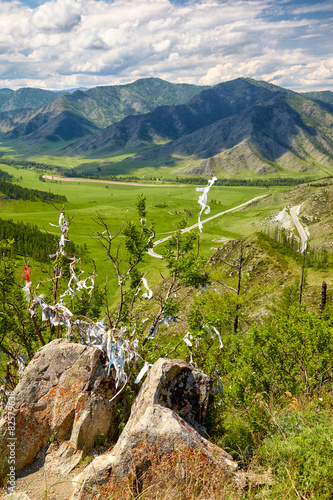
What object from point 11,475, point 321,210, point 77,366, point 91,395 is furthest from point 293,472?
point 321,210

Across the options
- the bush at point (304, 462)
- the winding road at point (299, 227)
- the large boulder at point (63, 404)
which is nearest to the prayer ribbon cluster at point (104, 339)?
the large boulder at point (63, 404)

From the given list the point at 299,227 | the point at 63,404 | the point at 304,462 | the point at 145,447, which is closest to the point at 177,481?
the point at 145,447

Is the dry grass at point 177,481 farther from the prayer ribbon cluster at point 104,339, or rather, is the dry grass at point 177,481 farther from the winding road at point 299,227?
the winding road at point 299,227

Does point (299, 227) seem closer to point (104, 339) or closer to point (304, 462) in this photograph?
point (104, 339)

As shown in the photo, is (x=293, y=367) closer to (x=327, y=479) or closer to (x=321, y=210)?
(x=327, y=479)

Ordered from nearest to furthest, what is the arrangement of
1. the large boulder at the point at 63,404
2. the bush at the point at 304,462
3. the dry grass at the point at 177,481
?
the bush at the point at 304,462 → the dry grass at the point at 177,481 → the large boulder at the point at 63,404

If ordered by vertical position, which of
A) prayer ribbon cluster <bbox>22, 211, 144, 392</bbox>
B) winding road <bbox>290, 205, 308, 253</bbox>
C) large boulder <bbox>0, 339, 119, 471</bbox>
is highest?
prayer ribbon cluster <bbox>22, 211, 144, 392</bbox>

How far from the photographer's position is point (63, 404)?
42.0 feet

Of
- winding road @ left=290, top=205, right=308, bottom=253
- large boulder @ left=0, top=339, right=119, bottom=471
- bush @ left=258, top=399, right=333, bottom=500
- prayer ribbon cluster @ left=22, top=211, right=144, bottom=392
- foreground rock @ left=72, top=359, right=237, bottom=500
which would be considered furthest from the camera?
winding road @ left=290, top=205, right=308, bottom=253

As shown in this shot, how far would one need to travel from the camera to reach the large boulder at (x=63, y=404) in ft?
39.8

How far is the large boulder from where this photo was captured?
39.8 feet

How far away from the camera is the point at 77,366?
13.3m

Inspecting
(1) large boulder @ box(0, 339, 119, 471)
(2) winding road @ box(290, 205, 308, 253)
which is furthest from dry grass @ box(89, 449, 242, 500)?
(2) winding road @ box(290, 205, 308, 253)

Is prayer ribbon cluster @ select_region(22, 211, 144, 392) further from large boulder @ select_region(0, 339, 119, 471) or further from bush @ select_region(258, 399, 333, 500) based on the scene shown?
bush @ select_region(258, 399, 333, 500)
